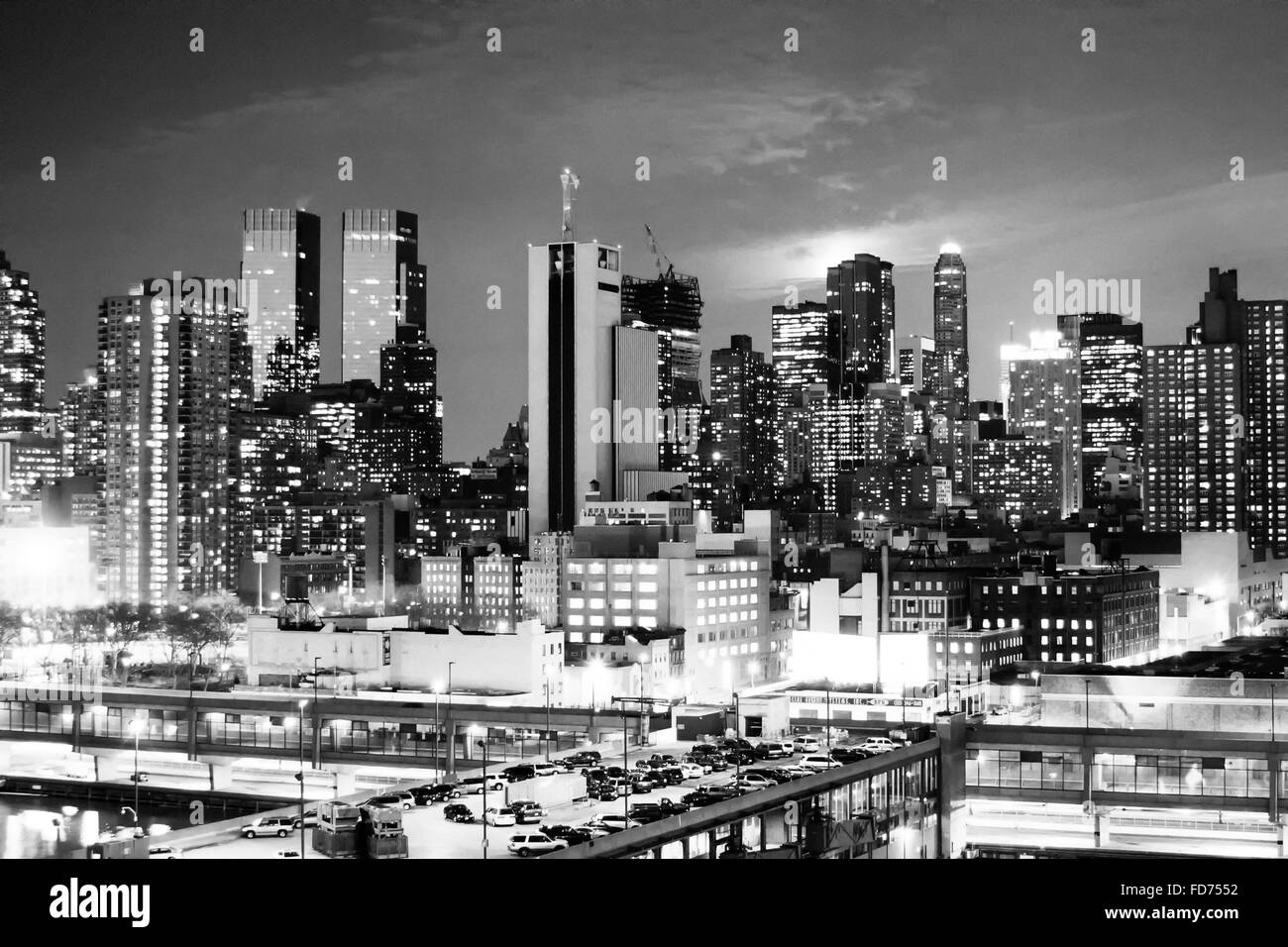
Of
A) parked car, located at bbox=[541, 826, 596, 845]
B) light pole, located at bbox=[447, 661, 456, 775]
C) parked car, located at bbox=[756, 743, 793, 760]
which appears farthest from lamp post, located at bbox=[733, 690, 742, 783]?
light pole, located at bbox=[447, 661, 456, 775]

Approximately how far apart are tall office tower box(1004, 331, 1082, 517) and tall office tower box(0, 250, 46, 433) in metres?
57.4

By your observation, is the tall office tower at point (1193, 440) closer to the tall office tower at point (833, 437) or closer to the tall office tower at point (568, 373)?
the tall office tower at point (833, 437)

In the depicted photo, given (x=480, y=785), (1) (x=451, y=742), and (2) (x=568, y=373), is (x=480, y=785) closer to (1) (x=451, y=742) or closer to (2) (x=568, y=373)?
(1) (x=451, y=742)

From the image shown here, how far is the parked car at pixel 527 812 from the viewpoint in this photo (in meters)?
15.5

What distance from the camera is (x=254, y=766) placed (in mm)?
30047

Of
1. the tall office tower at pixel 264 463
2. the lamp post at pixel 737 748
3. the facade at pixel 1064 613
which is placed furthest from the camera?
the tall office tower at pixel 264 463

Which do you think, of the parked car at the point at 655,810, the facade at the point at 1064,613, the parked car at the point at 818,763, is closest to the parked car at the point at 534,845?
the parked car at the point at 655,810

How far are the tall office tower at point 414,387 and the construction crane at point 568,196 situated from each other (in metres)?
36.6

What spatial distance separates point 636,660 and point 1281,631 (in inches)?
792

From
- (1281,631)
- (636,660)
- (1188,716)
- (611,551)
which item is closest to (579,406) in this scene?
(611,551)

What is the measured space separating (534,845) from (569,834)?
41 cm

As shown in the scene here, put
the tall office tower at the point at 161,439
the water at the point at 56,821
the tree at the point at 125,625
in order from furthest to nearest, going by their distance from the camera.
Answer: the tall office tower at the point at 161,439 → the tree at the point at 125,625 → the water at the point at 56,821
